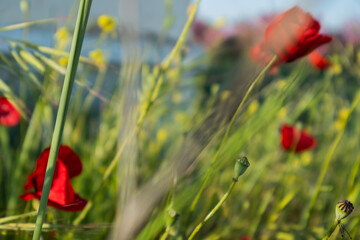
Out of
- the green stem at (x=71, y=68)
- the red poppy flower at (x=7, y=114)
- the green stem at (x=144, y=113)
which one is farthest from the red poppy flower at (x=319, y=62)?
the green stem at (x=71, y=68)

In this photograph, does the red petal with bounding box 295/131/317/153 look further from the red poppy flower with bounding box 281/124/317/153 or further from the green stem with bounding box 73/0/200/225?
the green stem with bounding box 73/0/200/225

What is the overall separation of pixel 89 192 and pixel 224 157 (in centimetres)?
51

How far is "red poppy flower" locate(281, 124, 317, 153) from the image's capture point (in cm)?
70

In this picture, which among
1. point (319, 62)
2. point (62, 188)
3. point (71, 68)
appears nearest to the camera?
point (71, 68)

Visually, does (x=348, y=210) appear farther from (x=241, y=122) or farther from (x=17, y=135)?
(x=17, y=135)

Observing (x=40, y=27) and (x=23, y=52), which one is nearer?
(x=23, y=52)

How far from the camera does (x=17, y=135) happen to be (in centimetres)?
111

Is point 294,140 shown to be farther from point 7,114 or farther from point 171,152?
point 7,114

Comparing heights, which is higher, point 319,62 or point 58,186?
point 58,186

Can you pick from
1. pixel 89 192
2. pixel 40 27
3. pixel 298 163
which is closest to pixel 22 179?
pixel 89 192

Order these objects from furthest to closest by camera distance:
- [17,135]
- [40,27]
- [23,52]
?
[40,27]
[17,135]
[23,52]

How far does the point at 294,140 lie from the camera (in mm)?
732

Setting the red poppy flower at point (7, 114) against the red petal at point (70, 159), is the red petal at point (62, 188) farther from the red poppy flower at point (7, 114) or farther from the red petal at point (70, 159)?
the red poppy flower at point (7, 114)

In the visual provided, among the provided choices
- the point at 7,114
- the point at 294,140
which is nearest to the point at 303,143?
the point at 294,140
